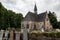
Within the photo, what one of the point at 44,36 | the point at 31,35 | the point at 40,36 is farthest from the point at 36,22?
the point at 44,36

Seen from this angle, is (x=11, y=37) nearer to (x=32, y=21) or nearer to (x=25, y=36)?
(x=25, y=36)

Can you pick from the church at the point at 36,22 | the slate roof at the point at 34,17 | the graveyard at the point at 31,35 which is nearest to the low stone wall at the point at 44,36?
the graveyard at the point at 31,35

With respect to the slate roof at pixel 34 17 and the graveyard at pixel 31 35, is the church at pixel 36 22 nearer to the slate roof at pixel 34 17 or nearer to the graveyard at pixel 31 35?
the slate roof at pixel 34 17

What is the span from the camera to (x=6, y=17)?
51.6m

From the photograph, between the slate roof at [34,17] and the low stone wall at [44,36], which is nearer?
the low stone wall at [44,36]

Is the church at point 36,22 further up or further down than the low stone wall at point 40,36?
further up

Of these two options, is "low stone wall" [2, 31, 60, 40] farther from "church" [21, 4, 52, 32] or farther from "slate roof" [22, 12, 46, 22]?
"slate roof" [22, 12, 46, 22]

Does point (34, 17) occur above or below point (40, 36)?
above

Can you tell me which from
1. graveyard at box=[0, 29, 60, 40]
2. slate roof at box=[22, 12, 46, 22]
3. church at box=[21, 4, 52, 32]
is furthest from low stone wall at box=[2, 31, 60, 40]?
Answer: slate roof at box=[22, 12, 46, 22]

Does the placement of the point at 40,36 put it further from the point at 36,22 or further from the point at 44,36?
the point at 36,22

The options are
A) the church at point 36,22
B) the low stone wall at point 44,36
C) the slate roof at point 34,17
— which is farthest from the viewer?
the slate roof at point 34,17

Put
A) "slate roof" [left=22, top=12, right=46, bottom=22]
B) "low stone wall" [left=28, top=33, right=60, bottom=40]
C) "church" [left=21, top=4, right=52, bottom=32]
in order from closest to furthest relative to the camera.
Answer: "low stone wall" [left=28, top=33, right=60, bottom=40] → "church" [left=21, top=4, right=52, bottom=32] → "slate roof" [left=22, top=12, right=46, bottom=22]

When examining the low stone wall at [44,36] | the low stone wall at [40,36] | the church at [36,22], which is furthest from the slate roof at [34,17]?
the low stone wall at [44,36]

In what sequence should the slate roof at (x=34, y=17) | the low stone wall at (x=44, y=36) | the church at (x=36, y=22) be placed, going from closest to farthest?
the low stone wall at (x=44, y=36), the church at (x=36, y=22), the slate roof at (x=34, y=17)
